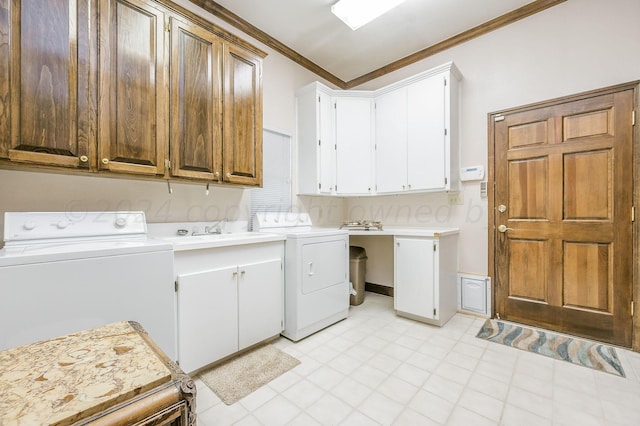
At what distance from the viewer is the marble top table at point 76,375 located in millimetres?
468

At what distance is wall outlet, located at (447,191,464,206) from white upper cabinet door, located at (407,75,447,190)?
0.99ft

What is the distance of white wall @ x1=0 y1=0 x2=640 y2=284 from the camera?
1.86 m

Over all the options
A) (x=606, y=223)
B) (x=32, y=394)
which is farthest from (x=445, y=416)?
(x=606, y=223)

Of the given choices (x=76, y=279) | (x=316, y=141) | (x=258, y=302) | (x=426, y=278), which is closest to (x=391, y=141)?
(x=316, y=141)

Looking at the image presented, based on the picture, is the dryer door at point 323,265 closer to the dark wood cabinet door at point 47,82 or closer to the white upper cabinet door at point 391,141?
the white upper cabinet door at point 391,141

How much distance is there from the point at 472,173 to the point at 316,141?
5.71 feet

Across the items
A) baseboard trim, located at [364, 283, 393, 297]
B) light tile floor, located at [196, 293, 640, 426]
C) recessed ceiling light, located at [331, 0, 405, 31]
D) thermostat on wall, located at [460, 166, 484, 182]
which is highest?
recessed ceiling light, located at [331, 0, 405, 31]

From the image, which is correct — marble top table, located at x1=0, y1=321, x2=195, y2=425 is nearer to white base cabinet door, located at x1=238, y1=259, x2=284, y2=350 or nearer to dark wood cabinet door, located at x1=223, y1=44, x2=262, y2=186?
white base cabinet door, located at x1=238, y1=259, x2=284, y2=350

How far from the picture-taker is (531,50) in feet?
8.57

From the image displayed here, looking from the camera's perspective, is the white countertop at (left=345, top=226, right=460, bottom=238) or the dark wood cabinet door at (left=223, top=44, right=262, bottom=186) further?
the white countertop at (left=345, top=226, right=460, bottom=238)

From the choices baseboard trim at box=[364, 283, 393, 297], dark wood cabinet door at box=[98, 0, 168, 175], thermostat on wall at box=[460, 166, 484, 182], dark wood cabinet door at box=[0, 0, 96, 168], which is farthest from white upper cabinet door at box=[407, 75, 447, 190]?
dark wood cabinet door at box=[0, 0, 96, 168]

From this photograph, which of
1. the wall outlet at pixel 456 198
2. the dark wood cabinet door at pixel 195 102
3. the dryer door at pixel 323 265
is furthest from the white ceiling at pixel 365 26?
the dryer door at pixel 323 265

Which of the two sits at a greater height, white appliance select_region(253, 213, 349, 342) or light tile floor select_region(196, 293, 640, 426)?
white appliance select_region(253, 213, 349, 342)

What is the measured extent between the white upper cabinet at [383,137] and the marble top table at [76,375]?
263 cm
